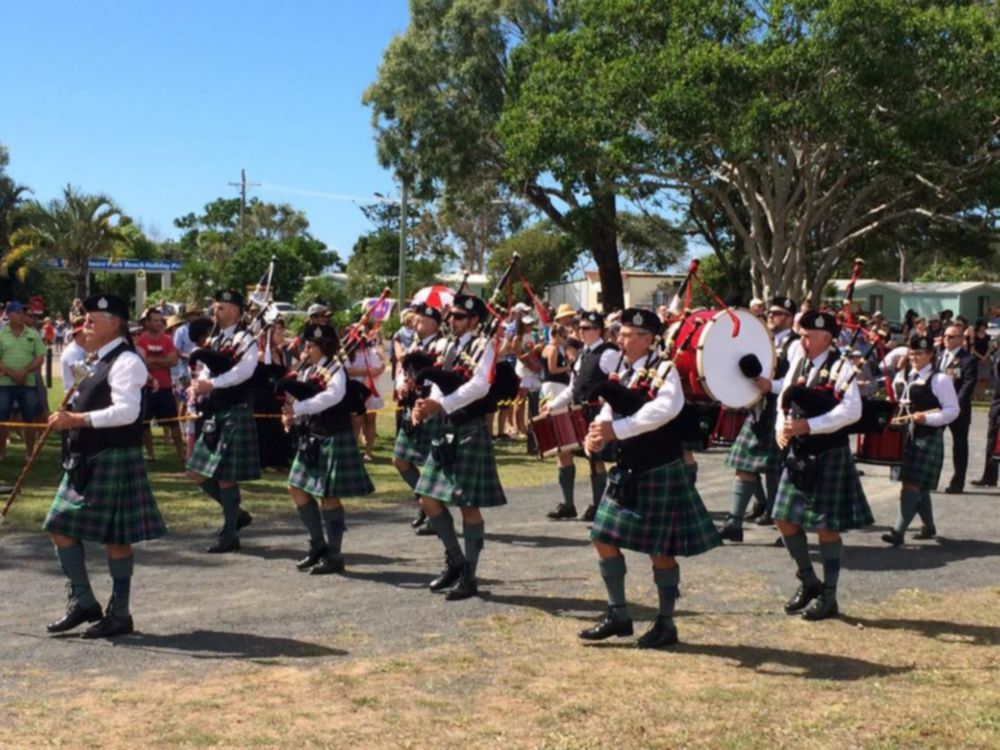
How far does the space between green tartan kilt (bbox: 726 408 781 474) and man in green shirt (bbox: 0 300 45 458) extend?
701cm

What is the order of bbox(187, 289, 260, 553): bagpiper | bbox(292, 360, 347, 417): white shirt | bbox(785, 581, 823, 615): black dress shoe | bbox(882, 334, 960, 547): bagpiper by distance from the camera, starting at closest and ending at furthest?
bbox(785, 581, 823, 615): black dress shoe, bbox(292, 360, 347, 417): white shirt, bbox(187, 289, 260, 553): bagpiper, bbox(882, 334, 960, 547): bagpiper

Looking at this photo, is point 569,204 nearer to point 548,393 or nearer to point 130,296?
point 548,393

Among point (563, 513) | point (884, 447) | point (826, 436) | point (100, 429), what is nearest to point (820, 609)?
point (826, 436)

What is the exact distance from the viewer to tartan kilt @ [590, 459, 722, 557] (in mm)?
6004

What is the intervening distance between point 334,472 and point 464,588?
112 cm

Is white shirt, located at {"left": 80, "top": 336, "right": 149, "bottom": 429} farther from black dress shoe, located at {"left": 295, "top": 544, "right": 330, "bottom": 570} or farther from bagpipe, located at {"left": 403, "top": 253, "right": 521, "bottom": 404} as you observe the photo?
black dress shoe, located at {"left": 295, "top": 544, "right": 330, "bottom": 570}

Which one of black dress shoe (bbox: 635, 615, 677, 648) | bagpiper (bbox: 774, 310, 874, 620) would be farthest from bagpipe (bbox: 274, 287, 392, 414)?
bagpiper (bbox: 774, 310, 874, 620)

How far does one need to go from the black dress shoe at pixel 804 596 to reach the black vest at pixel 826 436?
76 centimetres

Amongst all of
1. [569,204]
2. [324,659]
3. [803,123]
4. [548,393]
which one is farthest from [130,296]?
[324,659]

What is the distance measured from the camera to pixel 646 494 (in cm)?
605

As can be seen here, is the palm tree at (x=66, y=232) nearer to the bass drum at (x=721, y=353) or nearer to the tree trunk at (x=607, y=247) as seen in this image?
the tree trunk at (x=607, y=247)

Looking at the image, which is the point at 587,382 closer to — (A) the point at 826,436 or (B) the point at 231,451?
(A) the point at 826,436

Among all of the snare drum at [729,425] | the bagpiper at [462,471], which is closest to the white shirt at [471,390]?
the bagpiper at [462,471]

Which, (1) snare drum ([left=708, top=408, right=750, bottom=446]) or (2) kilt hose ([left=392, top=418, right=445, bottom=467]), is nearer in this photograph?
(2) kilt hose ([left=392, top=418, right=445, bottom=467])
